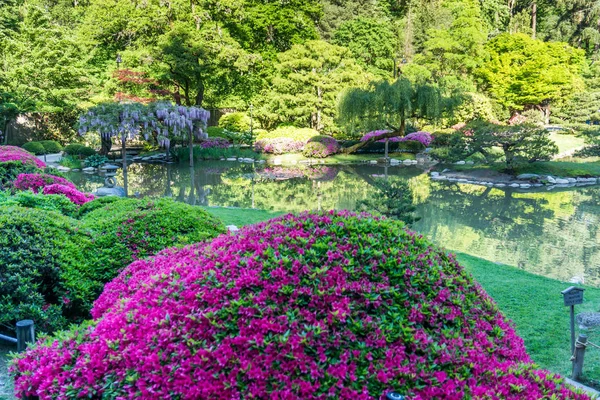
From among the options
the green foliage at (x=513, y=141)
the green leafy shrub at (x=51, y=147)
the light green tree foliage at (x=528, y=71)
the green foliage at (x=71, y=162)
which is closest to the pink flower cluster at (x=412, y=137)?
the green foliage at (x=513, y=141)

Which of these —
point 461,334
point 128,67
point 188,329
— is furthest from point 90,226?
point 128,67

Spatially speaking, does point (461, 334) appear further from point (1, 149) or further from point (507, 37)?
point (507, 37)

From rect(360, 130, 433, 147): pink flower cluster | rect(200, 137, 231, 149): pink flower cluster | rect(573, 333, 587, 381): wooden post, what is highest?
rect(360, 130, 433, 147): pink flower cluster

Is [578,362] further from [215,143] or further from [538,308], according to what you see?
[215,143]

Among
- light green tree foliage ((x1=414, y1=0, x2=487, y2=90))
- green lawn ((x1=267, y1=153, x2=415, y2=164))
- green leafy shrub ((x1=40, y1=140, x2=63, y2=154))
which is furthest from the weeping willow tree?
green leafy shrub ((x1=40, y1=140, x2=63, y2=154))

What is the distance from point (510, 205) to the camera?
11930mm

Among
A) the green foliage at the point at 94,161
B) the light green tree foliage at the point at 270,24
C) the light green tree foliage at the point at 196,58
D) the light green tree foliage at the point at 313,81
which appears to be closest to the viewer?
the green foliage at the point at 94,161

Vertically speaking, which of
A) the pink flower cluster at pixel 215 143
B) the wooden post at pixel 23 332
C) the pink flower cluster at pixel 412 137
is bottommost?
the wooden post at pixel 23 332

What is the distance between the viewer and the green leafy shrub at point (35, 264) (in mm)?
3170

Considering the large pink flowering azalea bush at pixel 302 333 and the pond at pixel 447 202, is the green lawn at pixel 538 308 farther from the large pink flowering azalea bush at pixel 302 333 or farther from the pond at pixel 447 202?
the large pink flowering azalea bush at pixel 302 333

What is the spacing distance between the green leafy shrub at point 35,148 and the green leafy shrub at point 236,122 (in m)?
10.1

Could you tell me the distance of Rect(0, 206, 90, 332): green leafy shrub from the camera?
3170 mm

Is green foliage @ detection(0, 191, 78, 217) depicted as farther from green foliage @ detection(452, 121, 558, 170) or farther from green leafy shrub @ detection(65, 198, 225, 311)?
green foliage @ detection(452, 121, 558, 170)

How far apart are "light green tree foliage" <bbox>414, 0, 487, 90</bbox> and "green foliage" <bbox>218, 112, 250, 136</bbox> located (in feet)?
37.9
